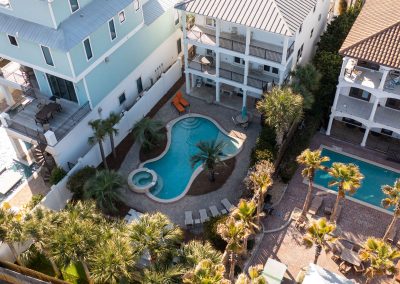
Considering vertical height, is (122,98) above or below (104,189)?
above

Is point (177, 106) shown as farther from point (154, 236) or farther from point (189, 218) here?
point (154, 236)

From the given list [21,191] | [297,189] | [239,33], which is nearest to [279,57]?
[239,33]

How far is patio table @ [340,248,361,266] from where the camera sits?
31984 millimetres

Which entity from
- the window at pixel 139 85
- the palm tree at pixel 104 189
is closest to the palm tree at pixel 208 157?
the palm tree at pixel 104 189

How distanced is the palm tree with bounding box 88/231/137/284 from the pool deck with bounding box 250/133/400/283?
10.3 meters

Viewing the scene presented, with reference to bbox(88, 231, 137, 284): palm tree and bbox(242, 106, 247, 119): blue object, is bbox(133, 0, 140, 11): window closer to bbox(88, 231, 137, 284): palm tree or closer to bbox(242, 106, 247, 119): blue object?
bbox(242, 106, 247, 119): blue object

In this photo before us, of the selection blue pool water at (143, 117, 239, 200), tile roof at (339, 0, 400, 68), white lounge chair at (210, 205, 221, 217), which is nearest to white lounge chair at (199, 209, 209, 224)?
white lounge chair at (210, 205, 221, 217)

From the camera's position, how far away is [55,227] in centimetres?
2845

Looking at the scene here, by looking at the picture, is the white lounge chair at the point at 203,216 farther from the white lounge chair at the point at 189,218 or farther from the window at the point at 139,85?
the window at the point at 139,85

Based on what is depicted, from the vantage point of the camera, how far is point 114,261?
26734 millimetres

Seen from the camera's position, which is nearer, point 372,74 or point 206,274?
point 206,274

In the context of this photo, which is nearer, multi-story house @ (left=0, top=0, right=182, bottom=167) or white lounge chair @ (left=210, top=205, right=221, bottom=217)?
multi-story house @ (left=0, top=0, right=182, bottom=167)

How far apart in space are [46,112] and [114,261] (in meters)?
16.6

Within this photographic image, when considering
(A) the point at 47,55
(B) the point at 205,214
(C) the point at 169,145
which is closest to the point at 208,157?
(B) the point at 205,214
